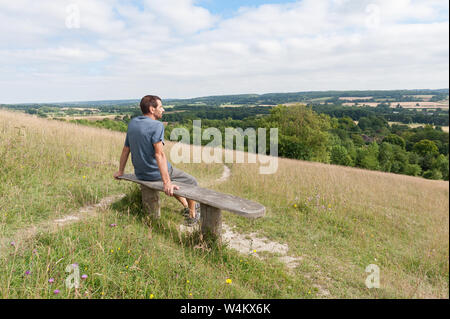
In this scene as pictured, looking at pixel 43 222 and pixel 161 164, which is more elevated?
pixel 161 164

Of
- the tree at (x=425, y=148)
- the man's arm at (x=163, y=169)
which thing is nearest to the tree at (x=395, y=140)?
the tree at (x=425, y=148)

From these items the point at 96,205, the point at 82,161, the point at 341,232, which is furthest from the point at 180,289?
the point at 82,161

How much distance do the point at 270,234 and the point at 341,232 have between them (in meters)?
1.56

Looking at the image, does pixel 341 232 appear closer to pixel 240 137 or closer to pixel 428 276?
pixel 428 276

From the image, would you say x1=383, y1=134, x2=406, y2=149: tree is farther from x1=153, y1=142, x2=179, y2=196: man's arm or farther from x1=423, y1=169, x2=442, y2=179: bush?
x1=153, y1=142, x2=179, y2=196: man's arm

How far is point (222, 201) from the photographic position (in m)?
3.37

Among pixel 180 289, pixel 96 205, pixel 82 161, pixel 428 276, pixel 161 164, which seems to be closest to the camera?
pixel 180 289

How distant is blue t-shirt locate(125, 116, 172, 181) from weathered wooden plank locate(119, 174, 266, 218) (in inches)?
6.6

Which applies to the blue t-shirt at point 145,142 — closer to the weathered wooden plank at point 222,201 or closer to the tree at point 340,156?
the weathered wooden plank at point 222,201

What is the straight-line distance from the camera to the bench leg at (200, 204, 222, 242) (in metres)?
3.49

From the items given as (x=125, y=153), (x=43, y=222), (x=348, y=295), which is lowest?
(x=348, y=295)

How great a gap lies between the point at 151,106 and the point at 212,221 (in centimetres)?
185

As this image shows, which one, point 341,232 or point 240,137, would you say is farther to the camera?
point 240,137
